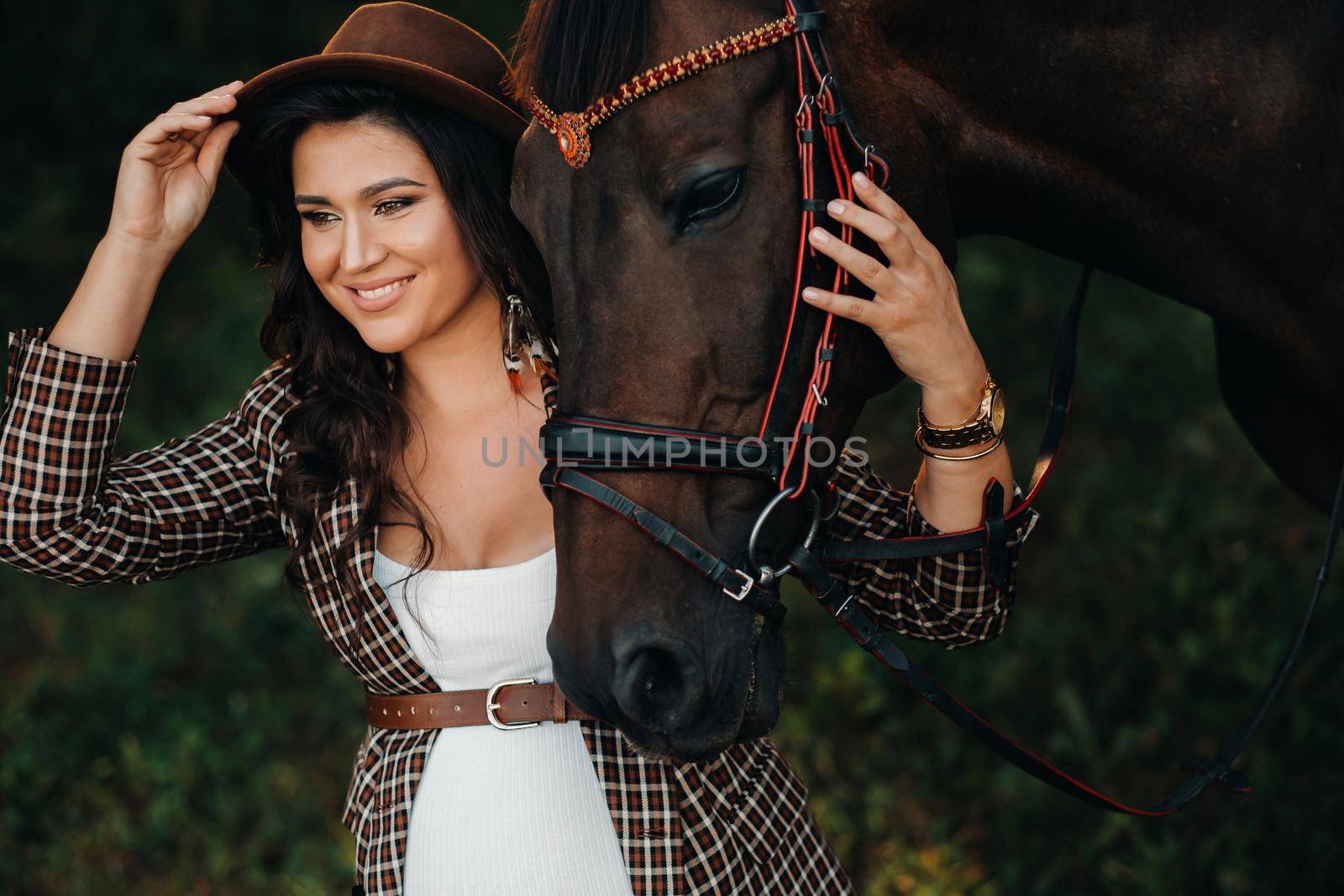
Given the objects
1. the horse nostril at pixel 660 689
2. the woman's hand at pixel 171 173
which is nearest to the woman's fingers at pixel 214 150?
the woman's hand at pixel 171 173

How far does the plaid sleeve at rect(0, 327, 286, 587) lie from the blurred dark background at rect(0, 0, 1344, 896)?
1.57 meters

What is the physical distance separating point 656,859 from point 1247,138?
57.9 inches

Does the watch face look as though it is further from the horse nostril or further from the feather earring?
the feather earring

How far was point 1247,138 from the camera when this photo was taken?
1754mm

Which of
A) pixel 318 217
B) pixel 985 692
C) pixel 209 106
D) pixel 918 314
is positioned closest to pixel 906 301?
pixel 918 314

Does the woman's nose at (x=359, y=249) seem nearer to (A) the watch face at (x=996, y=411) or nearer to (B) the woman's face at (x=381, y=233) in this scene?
(B) the woman's face at (x=381, y=233)

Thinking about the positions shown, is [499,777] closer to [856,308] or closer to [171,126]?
[856,308]

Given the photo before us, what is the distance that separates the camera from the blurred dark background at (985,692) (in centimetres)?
332

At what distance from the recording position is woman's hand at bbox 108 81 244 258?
1890 millimetres

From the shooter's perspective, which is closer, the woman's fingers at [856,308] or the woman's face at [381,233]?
the woman's fingers at [856,308]

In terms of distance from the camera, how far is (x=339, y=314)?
213 centimetres

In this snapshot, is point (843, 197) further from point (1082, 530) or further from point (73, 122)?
point (73, 122)

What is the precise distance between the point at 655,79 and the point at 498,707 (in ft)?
3.33

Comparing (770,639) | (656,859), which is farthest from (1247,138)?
(656,859)
